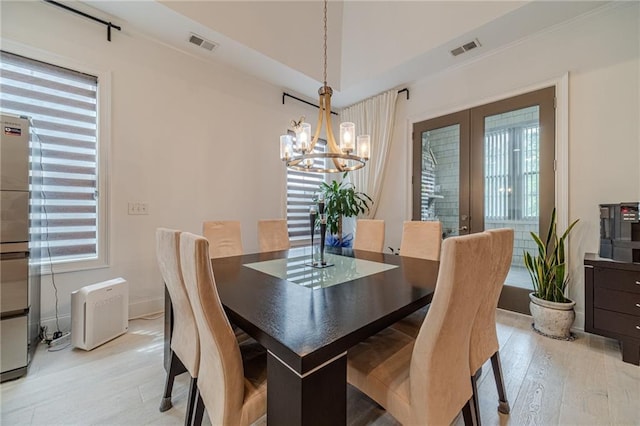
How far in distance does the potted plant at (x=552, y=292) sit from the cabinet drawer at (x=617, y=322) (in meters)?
0.18

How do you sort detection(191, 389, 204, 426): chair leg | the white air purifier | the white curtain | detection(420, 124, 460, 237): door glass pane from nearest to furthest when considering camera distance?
detection(191, 389, 204, 426): chair leg → the white air purifier → detection(420, 124, 460, 237): door glass pane → the white curtain

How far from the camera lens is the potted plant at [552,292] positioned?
232 centimetres

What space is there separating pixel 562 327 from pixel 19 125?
464 centimetres

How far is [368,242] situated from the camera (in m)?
2.89

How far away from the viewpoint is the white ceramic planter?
90.7 inches

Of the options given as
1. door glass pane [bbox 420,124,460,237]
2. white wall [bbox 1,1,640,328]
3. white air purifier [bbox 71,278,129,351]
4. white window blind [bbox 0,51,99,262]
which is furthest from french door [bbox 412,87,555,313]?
white window blind [bbox 0,51,99,262]

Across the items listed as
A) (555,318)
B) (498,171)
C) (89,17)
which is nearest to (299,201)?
(498,171)

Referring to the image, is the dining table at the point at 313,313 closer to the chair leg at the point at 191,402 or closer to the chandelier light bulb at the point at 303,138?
the chair leg at the point at 191,402

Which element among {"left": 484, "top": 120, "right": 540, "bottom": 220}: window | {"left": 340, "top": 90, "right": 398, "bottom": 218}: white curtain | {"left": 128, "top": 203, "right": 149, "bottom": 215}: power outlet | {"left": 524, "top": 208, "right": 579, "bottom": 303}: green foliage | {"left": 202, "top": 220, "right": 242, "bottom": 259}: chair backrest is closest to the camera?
{"left": 524, "top": 208, "right": 579, "bottom": 303}: green foliage

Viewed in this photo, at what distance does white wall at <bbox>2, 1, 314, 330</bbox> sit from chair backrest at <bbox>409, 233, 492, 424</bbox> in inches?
117

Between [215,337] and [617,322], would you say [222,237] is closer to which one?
[215,337]

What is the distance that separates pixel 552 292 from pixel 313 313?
266 cm

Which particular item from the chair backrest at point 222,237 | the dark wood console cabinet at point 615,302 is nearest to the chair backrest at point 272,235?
the chair backrest at point 222,237

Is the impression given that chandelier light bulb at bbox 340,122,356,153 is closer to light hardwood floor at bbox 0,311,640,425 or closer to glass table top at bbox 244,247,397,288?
glass table top at bbox 244,247,397,288
